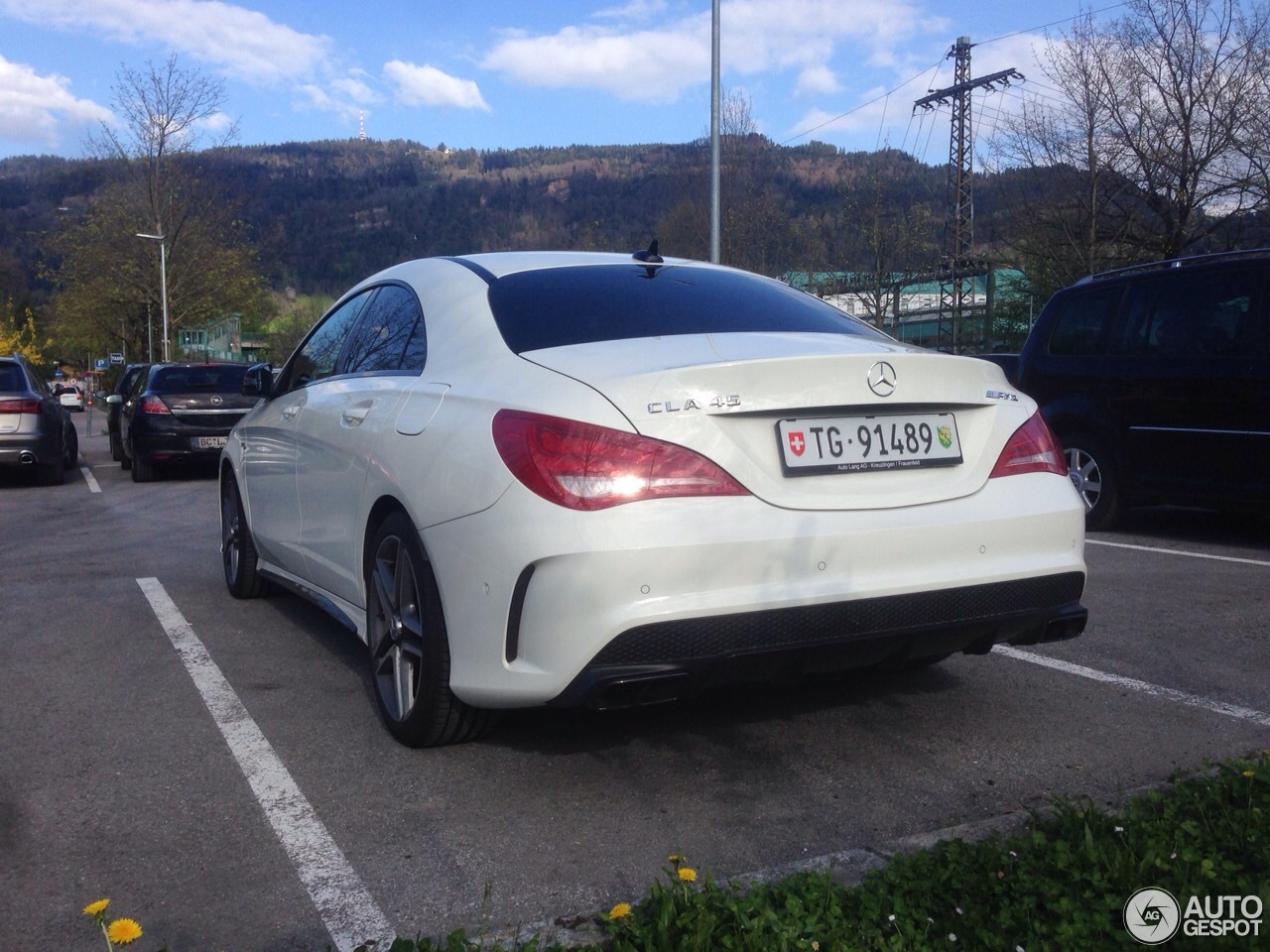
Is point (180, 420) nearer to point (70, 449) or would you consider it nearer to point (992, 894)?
point (70, 449)

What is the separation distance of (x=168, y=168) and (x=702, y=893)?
4437cm

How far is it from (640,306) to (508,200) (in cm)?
12274

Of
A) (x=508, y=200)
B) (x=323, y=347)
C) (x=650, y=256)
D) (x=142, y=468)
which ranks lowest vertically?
(x=142, y=468)

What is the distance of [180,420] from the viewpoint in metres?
15.0

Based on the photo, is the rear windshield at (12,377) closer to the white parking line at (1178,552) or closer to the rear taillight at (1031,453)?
the white parking line at (1178,552)

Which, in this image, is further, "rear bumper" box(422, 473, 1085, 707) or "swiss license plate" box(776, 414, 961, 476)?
"swiss license plate" box(776, 414, 961, 476)

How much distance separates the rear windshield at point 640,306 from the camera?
386cm

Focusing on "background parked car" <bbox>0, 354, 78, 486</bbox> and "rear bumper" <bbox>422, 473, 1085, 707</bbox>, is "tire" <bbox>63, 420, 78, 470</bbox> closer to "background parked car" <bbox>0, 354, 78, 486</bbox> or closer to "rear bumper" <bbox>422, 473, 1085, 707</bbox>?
"background parked car" <bbox>0, 354, 78, 486</bbox>

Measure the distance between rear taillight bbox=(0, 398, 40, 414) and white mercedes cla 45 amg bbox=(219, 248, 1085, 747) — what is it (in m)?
11.7

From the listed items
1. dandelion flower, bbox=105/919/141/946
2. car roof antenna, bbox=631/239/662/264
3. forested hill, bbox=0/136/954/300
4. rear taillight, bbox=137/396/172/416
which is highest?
forested hill, bbox=0/136/954/300

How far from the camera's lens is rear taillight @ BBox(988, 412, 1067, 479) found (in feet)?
12.1

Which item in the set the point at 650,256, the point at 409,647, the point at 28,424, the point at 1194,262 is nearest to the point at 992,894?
the point at 409,647

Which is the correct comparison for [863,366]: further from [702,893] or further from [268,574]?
[268,574]

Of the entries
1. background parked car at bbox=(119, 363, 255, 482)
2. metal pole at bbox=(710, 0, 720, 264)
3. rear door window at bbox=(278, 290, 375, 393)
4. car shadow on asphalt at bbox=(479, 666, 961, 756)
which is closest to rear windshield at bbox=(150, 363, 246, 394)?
background parked car at bbox=(119, 363, 255, 482)
